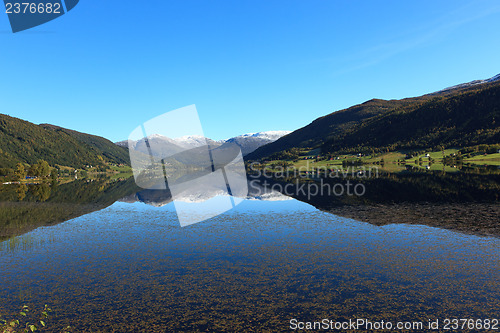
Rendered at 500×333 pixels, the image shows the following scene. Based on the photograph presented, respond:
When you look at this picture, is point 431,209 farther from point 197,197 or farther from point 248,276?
point 197,197

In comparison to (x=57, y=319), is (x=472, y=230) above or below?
below

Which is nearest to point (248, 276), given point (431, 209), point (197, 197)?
point (431, 209)

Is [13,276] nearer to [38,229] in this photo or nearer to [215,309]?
[215,309]

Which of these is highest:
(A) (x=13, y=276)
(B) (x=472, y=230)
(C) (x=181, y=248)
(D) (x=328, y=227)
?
(A) (x=13, y=276)

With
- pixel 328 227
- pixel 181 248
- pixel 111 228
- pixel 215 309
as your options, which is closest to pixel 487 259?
pixel 328 227

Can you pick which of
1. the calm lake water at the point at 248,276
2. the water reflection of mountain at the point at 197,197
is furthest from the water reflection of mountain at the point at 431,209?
the water reflection of mountain at the point at 197,197

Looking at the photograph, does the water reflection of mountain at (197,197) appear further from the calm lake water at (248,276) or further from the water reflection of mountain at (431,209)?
the calm lake water at (248,276)

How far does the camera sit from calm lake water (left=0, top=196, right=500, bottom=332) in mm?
15039

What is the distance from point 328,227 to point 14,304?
2848 cm

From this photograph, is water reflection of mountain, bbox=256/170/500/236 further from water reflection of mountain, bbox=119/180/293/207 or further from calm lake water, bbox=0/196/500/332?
water reflection of mountain, bbox=119/180/293/207

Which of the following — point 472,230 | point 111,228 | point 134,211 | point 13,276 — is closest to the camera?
point 13,276

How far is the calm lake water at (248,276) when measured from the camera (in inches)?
592

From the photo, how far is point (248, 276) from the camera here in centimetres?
2009

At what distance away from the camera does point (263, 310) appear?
1547 centimetres
